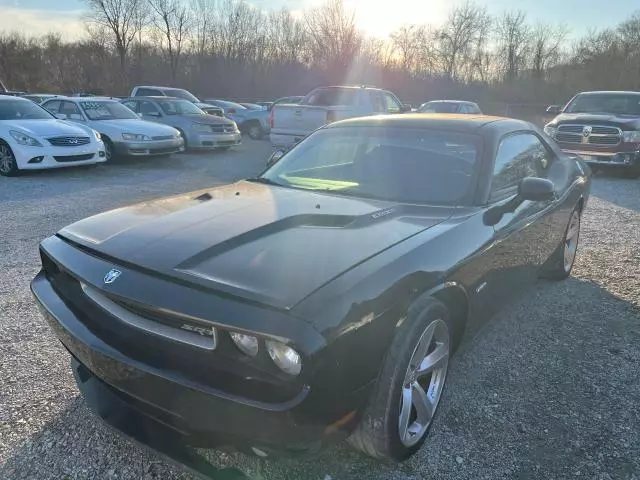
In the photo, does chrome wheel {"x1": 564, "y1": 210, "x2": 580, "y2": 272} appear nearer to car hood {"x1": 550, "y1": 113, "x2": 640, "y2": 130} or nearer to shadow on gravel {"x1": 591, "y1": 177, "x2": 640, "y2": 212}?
shadow on gravel {"x1": 591, "y1": 177, "x2": 640, "y2": 212}

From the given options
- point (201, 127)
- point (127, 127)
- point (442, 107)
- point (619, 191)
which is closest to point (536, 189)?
point (619, 191)

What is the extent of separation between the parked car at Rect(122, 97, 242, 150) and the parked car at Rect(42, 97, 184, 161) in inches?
61.7

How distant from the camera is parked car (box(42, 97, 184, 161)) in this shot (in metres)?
10.9

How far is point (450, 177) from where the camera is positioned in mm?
3104

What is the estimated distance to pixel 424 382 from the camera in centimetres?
240

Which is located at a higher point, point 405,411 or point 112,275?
point 112,275

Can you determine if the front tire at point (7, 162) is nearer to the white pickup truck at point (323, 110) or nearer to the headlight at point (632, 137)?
the white pickup truck at point (323, 110)

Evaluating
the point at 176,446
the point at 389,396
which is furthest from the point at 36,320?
the point at 389,396

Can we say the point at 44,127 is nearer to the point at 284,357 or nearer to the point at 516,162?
the point at 516,162

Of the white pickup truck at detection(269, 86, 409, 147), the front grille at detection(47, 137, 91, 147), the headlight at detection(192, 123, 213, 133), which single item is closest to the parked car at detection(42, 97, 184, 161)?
the front grille at detection(47, 137, 91, 147)

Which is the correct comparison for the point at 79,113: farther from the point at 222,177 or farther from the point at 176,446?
the point at 176,446

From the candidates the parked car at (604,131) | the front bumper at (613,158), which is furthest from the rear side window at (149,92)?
the front bumper at (613,158)

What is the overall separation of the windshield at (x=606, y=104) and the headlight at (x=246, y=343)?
12425 millimetres

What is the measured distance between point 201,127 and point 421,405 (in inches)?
483
